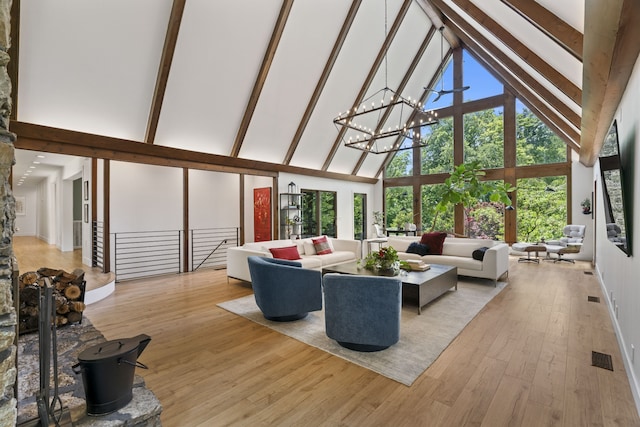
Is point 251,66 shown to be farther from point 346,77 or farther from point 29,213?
point 29,213

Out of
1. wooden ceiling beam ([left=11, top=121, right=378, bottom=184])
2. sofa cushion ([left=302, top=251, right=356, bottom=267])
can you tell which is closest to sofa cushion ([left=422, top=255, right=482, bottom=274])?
sofa cushion ([left=302, top=251, right=356, bottom=267])

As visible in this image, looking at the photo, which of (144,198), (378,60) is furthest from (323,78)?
(144,198)

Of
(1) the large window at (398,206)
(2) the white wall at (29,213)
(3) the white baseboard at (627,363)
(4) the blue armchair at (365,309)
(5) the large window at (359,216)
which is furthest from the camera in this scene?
(2) the white wall at (29,213)

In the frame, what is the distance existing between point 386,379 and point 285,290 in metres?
1.56

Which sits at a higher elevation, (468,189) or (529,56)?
(529,56)

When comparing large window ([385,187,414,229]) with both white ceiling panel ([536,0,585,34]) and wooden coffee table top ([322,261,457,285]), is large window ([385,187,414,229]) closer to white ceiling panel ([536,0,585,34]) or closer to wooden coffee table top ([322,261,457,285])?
wooden coffee table top ([322,261,457,285])

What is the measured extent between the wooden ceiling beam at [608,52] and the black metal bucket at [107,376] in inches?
134

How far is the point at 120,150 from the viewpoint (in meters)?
5.58

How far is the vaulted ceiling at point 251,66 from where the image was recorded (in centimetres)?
292

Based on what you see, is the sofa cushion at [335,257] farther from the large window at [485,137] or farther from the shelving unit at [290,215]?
the large window at [485,137]

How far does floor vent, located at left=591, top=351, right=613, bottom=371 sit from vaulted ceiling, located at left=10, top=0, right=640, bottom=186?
7.85 feet

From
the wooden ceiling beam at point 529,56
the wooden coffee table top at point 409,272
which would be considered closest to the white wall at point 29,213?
the wooden coffee table top at point 409,272

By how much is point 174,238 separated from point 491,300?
6866 mm

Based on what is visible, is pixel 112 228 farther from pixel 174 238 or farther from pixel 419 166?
pixel 419 166
